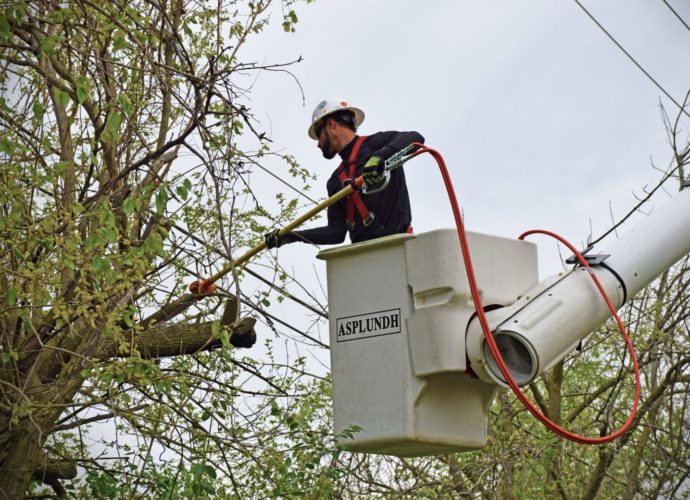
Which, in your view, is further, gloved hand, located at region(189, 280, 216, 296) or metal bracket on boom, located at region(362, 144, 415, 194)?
gloved hand, located at region(189, 280, 216, 296)

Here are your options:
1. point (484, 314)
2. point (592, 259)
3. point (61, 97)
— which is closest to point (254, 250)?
point (61, 97)

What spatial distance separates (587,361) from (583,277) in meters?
4.47

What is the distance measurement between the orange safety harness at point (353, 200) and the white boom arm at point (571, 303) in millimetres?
922

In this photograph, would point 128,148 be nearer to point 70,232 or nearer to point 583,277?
point 70,232

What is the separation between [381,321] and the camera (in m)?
4.18

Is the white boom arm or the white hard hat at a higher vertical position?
the white hard hat

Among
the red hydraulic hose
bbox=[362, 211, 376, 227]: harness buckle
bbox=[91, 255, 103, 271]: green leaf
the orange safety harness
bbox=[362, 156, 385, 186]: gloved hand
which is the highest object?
the orange safety harness

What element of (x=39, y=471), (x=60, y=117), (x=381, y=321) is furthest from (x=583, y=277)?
(x=39, y=471)

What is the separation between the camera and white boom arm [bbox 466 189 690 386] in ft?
12.9

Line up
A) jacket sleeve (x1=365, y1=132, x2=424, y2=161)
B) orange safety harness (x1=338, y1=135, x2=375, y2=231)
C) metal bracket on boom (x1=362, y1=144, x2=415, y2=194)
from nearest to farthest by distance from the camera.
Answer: metal bracket on boom (x1=362, y1=144, x2=415, y2=194) → jacket sleeve (x1=365, y1=132, x2=424, y2=161) → orange safety harness (x1=338, y1=135, x2=375, y2=231)

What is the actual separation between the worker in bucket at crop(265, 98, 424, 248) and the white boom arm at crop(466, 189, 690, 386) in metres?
0.89

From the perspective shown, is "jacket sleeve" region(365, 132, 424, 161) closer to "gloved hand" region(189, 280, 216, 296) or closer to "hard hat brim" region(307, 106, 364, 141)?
"hard hat brim" region(307, 106, 364, 141)

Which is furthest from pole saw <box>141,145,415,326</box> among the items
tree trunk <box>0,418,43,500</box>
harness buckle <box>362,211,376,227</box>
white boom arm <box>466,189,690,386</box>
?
tree trunk <box>0,418,43,500</box>

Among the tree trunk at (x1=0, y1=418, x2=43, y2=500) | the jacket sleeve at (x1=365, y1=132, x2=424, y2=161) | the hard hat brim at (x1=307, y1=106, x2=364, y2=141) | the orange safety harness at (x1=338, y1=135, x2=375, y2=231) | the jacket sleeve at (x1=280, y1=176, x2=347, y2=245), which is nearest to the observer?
the jacket sleeve at (x1=365, y1=132, x2=424, y2=161)
